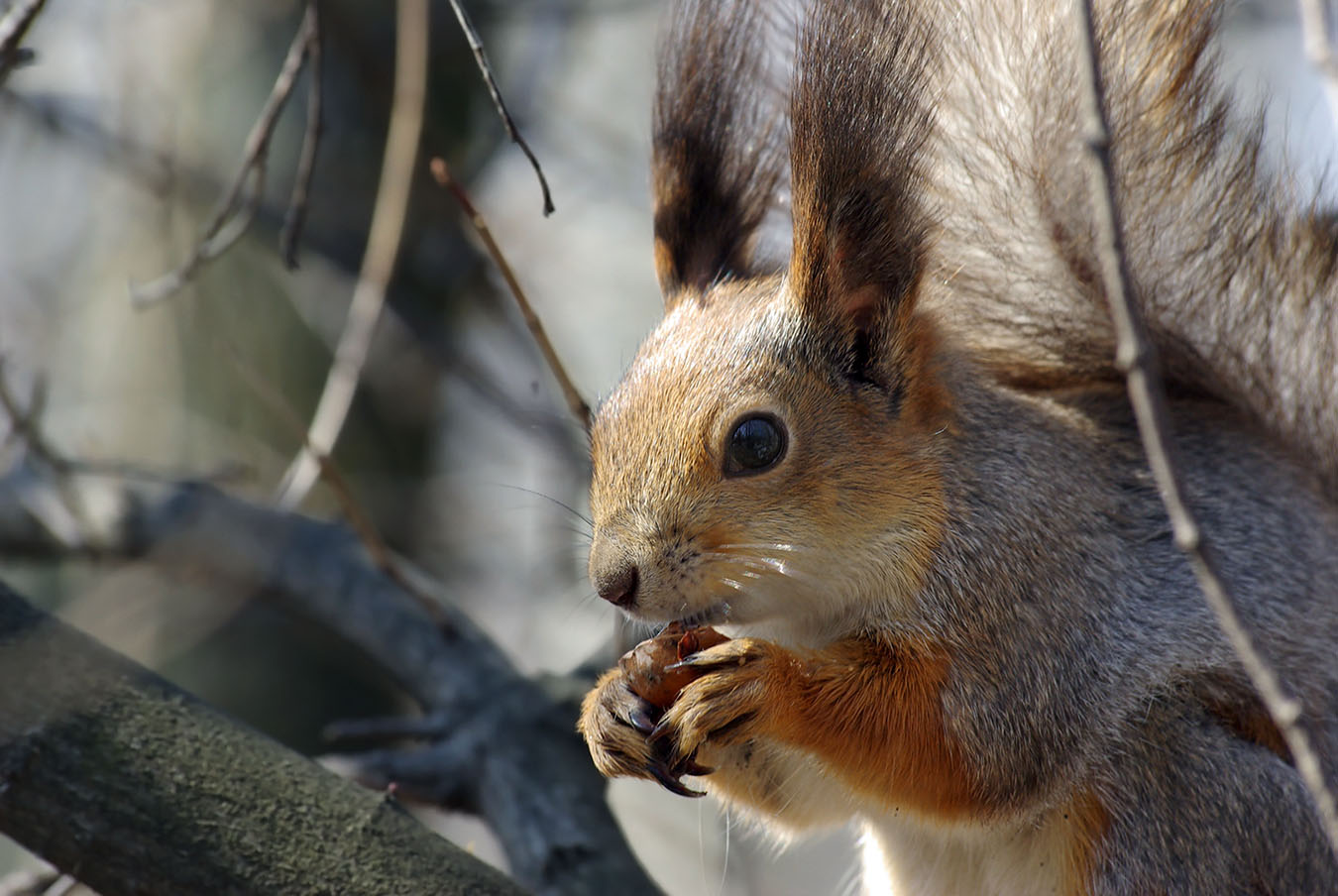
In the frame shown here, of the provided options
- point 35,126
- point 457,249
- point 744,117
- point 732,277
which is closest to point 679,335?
point 732,277

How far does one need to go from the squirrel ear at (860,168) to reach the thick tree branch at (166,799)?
888 mm

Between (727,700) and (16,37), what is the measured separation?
4.07ft

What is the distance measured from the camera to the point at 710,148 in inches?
83.9

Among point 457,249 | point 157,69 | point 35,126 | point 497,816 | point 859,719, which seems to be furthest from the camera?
point 157,69

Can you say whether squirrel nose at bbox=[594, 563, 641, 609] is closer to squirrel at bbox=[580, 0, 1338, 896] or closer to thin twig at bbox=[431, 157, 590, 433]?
squirrel at bbox=[580, 0, 1338, 896]

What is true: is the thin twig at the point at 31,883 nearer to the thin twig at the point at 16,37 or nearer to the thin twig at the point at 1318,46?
the thin twig at the point at 16,37

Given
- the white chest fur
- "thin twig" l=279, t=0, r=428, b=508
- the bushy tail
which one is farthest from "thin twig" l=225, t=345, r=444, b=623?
the bushy tail

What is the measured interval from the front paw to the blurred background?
1.24 m

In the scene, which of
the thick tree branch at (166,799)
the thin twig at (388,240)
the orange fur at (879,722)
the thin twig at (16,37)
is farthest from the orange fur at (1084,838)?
the thin twig at (16,37)

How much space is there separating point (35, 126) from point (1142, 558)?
9.76 ft

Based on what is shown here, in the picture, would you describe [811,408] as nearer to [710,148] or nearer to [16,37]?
[710,148]

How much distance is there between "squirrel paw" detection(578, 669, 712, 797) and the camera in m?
1.66

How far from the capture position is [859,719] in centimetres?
170

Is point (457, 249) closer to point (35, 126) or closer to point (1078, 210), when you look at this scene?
point (35, 126)
